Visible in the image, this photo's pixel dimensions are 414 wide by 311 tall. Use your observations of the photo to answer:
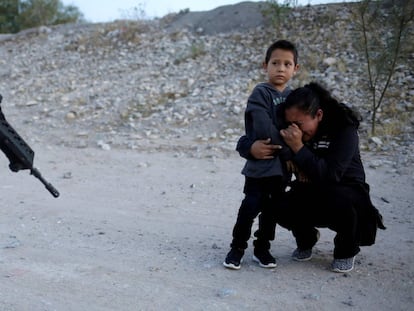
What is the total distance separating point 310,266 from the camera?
298 cm

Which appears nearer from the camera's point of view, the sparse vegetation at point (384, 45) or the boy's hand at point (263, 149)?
the boy's hand at point (263, 149)

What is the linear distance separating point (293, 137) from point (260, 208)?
1.57 ft

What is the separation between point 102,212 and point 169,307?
6.12ft

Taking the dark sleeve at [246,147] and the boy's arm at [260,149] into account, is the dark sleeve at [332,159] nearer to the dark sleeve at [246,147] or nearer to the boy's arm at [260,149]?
the boy's arm at [260,149]

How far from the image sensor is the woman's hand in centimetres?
269

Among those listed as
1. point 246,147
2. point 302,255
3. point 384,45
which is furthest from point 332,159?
point 384,45

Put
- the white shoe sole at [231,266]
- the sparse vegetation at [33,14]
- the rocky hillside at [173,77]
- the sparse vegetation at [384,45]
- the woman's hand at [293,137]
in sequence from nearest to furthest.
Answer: the woman's hand at [293,137]
the white shoe sole at [231,266]
the sparse vegetation at [384,45]
the rocky hillside at [173,77]
the sparse vegetation at [33,14]

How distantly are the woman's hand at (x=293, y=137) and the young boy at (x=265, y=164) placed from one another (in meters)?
0.03

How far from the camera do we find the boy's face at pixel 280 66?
9.18 feet

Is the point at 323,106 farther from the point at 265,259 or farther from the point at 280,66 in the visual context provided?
the point at 265,259

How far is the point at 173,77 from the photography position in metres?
9.60

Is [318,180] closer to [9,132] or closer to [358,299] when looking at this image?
[358,299]

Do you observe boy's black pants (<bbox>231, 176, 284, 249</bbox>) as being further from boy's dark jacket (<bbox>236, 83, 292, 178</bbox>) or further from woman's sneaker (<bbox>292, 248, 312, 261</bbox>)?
woman's sneaker (<bbox>292, 248, 312, 261</bbox>)

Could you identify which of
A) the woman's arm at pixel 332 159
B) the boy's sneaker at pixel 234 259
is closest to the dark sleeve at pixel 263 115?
the woman's arm at pixel 332 159
